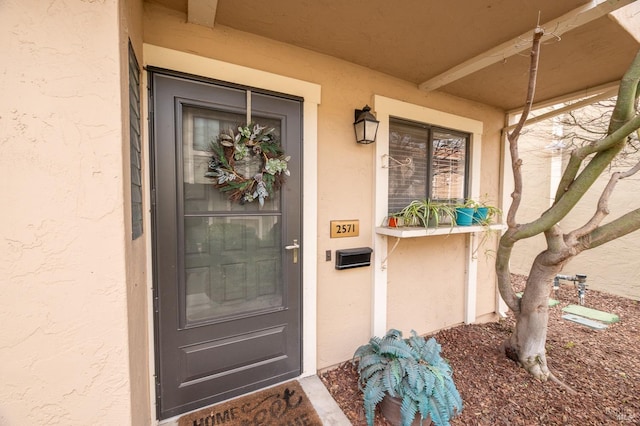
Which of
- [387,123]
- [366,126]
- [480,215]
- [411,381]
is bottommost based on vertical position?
[411,381]

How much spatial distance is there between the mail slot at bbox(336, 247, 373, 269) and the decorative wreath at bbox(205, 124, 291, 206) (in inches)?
32.3

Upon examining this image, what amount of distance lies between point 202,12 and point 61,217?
1.43 meters

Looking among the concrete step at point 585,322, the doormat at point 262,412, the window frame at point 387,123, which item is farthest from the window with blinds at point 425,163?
the concrete step at point 585,322

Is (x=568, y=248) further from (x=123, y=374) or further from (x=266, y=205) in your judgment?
(x=123, y=374)

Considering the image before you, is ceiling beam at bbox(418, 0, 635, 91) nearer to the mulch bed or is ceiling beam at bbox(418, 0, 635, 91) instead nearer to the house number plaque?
the house number plaque

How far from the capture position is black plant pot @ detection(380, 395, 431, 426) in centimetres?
162

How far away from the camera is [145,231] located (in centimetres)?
154

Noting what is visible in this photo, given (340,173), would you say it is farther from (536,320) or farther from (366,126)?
(536,320)

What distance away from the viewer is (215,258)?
1.79 m

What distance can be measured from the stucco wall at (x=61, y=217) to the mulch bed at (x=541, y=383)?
5.23 feet

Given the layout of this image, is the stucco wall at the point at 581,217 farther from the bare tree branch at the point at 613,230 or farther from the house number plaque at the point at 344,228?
the house number plaque at the point at 344,228

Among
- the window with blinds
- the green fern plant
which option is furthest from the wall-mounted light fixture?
the green fern plant

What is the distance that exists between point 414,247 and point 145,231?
92.3 inches

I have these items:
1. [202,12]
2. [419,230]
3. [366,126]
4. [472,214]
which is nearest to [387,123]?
[366,126]
